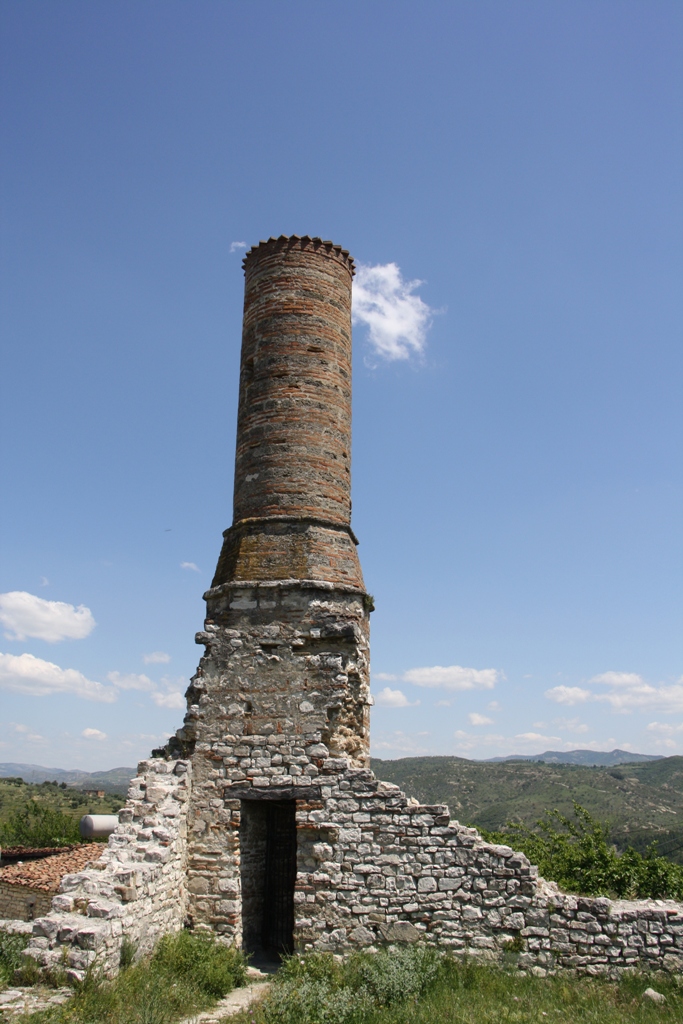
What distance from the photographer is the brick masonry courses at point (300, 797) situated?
8.08m

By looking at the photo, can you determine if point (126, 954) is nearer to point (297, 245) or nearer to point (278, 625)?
→ point (278, 625)

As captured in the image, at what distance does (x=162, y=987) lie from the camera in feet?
21.4

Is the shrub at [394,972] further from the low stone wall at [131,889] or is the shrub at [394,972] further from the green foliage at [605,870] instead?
the green foliage at [605,870]

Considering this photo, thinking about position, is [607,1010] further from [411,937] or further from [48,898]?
[48,898]

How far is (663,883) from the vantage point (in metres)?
11.6

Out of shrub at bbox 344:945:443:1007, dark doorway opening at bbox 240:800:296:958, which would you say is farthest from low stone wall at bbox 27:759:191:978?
shrub at bbox 344:945:443:1007

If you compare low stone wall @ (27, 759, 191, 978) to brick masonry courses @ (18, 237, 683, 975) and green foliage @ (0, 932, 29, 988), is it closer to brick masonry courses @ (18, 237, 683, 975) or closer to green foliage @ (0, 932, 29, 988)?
brick masonry courses @ (18, 237, 683, 975)

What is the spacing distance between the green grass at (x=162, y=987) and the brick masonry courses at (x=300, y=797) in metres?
0.29

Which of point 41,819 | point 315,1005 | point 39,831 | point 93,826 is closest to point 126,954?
point 315,1005

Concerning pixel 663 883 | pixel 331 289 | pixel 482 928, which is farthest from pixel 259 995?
pixel 331 289

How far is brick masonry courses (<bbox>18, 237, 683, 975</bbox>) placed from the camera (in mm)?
8078

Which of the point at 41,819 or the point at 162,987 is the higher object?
the point at 162,987

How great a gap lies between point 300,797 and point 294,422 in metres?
5.52

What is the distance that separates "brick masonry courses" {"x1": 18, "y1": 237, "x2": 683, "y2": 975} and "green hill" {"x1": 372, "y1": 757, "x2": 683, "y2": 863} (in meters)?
32.1
